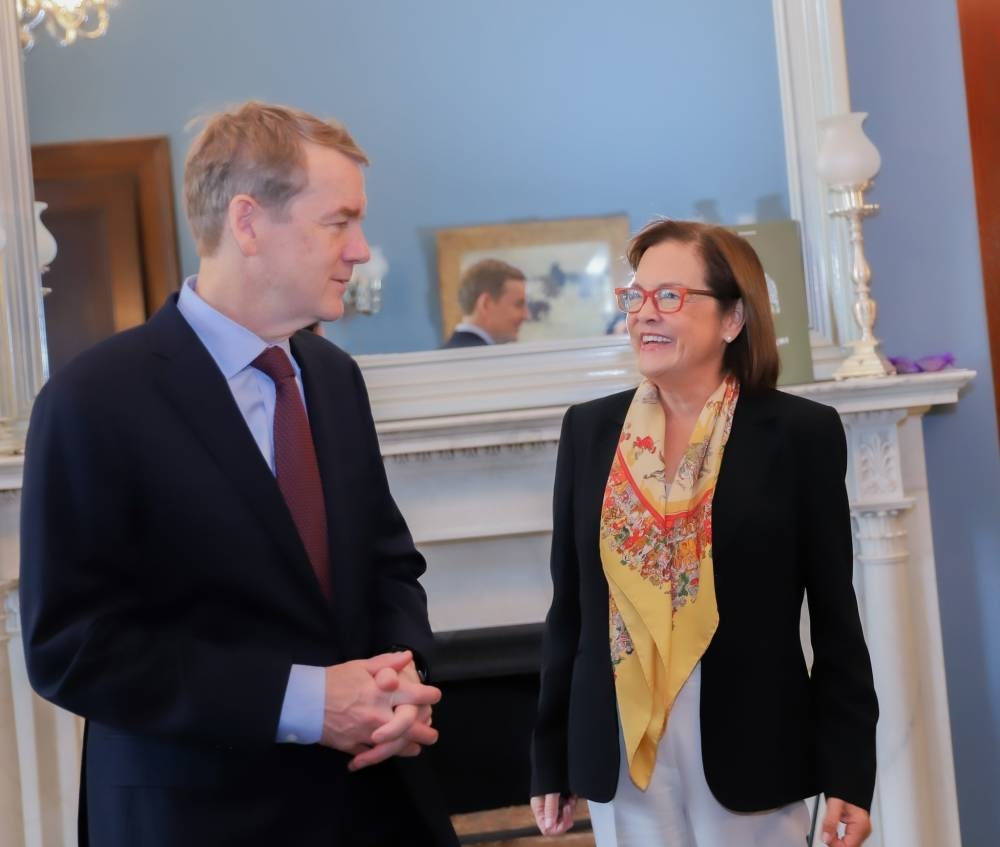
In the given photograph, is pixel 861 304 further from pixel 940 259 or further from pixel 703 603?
pixel 703 603

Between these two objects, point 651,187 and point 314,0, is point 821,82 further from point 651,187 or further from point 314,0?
point 314,0

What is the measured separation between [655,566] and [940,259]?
161cm

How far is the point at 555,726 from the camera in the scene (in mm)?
1695

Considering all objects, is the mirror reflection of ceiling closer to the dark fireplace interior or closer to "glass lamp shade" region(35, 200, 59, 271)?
"glass lamp shade" region(35, 200, 59, 271)

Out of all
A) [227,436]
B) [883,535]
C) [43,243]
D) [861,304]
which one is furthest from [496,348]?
[227,436]

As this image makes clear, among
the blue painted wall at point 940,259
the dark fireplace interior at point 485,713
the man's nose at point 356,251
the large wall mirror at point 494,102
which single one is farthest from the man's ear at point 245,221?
the blue painted wall at point 940,259

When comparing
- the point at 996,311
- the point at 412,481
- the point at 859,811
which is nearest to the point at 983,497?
the point at 996,311

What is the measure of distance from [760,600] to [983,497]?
1534 mm

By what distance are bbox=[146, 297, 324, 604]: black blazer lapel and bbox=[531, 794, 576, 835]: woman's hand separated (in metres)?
0.58

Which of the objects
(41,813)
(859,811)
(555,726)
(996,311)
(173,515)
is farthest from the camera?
(996,311)

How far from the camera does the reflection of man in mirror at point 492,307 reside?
2.85 meters

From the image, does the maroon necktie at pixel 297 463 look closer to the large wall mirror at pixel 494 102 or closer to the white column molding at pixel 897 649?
the large wall mirror at pixel 494 102

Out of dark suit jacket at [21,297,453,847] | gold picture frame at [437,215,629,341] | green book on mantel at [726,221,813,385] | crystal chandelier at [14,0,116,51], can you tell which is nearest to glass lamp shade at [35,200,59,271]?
crystal chandelier at [14,0,116,51]

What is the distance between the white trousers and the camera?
1550 millimetres
